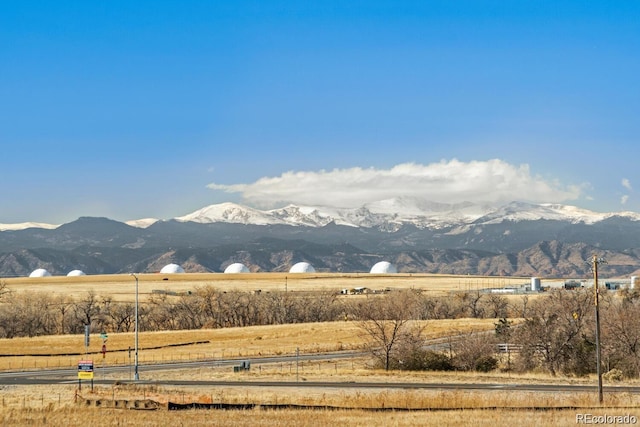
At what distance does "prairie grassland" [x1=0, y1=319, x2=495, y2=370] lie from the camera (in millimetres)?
82938

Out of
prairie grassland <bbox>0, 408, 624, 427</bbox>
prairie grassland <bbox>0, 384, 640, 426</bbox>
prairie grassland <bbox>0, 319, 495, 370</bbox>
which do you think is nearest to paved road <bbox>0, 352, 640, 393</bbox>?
prairie grassland <bbox>0, 384, 640, 426</bbox>

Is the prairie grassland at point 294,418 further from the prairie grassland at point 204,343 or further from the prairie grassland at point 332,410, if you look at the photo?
the prairie grassland at point 204,343

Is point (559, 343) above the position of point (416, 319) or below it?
above

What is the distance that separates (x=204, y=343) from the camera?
317 ft

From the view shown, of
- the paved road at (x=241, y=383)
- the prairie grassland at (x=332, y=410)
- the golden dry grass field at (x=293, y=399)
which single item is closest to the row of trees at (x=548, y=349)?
the golden dry grass field at (x=293, y=399)

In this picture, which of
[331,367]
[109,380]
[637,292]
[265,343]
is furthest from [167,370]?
[637,292]

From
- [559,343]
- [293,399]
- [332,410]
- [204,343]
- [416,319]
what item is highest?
[559,343]

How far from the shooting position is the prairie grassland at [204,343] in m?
Result: 82.9

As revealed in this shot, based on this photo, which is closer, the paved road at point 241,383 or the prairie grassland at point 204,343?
the paved road at point 241,383

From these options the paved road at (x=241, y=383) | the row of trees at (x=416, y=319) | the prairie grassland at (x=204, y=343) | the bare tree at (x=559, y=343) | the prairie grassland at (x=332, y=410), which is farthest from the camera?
the prairie grassland at (x=204, y=343)

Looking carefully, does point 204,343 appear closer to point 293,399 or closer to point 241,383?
point 241,383

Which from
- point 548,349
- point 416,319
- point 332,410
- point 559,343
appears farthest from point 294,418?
point 416,319

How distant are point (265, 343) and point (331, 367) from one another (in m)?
24.4

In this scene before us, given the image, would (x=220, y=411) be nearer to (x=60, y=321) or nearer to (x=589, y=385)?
(x=589, y=385)
